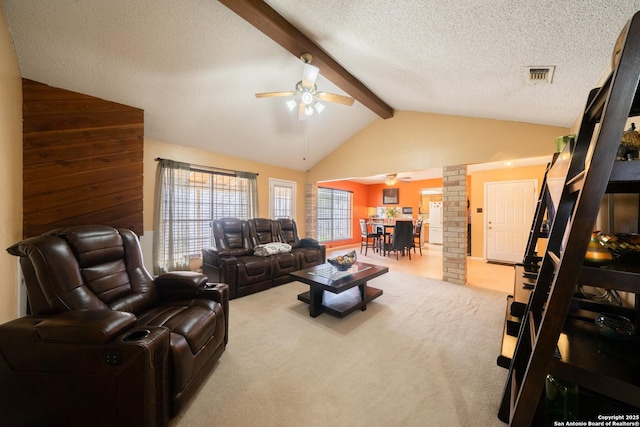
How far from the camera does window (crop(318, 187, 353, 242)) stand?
7148 mm

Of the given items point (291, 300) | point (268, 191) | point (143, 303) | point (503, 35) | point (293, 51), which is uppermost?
point (293, 51)

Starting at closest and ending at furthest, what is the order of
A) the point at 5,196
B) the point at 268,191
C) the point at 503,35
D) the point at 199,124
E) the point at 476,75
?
1. the point at 503,35
2. the point at 5,196
3. the point at 476,75
4. the point at 199,124
5. the point at 268,191

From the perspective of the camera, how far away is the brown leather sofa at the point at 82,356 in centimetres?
103

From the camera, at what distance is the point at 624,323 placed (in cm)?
98

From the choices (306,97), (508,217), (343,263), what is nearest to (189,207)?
(306,97)

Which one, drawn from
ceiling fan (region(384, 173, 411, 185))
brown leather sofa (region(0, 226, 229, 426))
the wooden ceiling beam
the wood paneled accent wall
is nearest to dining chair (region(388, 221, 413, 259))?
ceiling fan (region(384, 173, 411, 185))

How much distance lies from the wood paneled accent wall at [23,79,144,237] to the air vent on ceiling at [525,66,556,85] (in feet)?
13.7

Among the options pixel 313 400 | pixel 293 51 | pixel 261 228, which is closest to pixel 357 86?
pixel 293 51

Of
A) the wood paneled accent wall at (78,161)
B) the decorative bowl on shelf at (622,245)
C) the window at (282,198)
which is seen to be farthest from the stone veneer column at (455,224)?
the wood paneled accent wall at (78,161)

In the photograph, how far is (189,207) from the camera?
418cm

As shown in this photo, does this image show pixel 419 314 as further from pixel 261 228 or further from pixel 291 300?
pixel 261 228

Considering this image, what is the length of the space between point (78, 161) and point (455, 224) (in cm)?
511

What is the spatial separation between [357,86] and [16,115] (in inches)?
148

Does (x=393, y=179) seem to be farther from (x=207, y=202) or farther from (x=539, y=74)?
(x=207, y=202)
